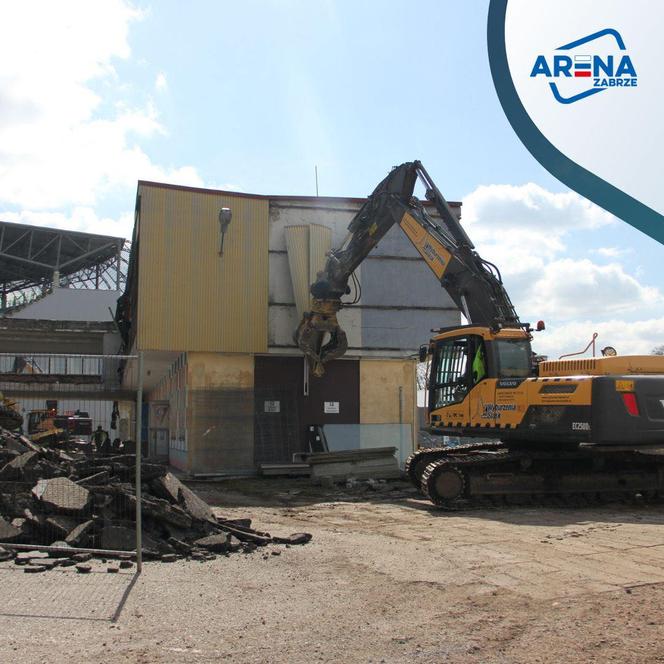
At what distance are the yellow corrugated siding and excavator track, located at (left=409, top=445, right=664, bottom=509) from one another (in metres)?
Result: 9.36

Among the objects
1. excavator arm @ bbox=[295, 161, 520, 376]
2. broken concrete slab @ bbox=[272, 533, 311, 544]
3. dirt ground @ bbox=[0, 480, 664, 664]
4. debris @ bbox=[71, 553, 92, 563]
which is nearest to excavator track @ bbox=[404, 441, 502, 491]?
excavator arm @ bbox=[295, 161, 520, 376]

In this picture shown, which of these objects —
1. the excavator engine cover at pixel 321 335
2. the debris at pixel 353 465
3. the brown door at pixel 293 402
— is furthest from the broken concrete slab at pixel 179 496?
the brown door at pixel 293 402

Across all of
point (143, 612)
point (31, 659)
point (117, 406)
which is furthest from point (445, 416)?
point (31, 659)

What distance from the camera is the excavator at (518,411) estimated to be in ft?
41.6

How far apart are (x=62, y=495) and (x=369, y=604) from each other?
4165 mm

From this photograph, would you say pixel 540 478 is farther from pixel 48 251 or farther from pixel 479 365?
pixel 48 251

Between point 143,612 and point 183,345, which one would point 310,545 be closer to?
point 143,612

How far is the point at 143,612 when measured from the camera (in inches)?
241

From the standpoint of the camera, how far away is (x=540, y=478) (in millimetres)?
13859

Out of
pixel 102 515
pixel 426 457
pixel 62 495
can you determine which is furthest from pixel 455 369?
pixel 62 495

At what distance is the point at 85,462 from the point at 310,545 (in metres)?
3.31

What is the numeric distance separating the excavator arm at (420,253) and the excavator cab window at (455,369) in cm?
68

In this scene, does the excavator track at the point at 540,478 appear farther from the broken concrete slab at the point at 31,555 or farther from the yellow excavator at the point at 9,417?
the yellow excavator at the point at 9,417

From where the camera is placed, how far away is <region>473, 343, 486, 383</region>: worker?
555 inches
